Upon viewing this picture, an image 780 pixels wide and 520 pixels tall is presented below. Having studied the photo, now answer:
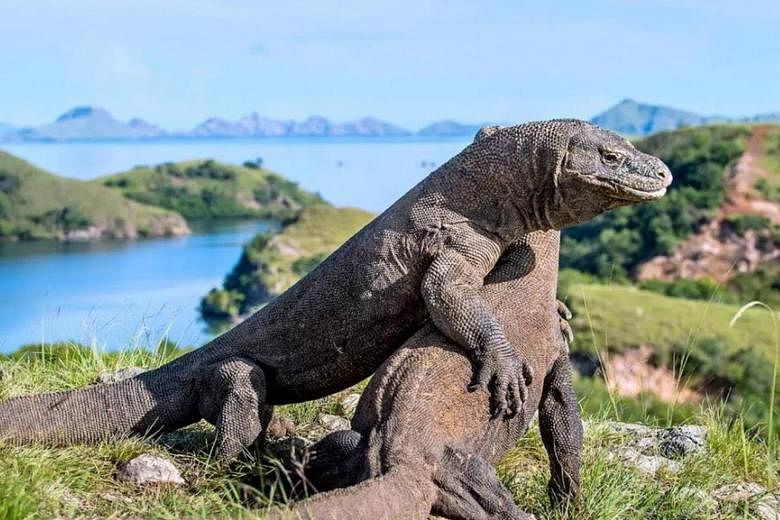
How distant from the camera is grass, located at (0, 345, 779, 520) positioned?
568cm

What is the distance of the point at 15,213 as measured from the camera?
13538 cm

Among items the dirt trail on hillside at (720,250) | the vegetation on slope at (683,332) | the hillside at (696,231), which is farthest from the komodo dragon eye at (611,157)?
the dirt trail on hillside at (720,250)

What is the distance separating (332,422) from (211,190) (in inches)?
6751

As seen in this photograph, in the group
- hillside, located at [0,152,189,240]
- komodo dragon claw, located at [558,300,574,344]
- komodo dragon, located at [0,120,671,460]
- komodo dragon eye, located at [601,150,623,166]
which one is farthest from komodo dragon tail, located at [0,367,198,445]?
hillside, located at [0,152,189,240]

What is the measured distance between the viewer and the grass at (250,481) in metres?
5.68

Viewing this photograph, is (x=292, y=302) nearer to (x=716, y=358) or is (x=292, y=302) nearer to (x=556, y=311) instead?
(x=556, y=311)

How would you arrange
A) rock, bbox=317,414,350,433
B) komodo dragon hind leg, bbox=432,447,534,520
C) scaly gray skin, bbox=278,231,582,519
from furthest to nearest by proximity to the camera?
rock, bbox=317,414,350,433, komodo dragon hind leg, bbox=432,447,534,520, scaly gray skin, bbox=278,231,582,519

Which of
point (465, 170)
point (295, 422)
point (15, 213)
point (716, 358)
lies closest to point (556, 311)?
point (465, 170)

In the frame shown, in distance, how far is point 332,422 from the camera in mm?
8445

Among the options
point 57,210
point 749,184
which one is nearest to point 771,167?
point 749,184

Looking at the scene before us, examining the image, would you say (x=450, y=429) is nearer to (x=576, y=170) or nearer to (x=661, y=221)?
(x=576, y=170)

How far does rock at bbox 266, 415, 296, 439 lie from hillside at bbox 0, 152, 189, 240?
12955 centimetres

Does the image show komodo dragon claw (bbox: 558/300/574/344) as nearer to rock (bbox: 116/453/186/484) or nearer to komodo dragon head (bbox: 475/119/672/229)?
komodo dragon head (bbox: 475/119/672/229)

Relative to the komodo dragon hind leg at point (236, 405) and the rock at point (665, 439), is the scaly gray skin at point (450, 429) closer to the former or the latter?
the komodo dragon hind leg at point (236, 405)
